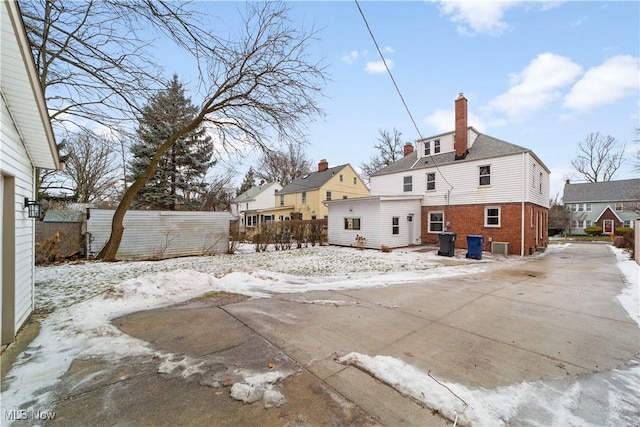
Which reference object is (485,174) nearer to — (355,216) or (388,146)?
(355,216)

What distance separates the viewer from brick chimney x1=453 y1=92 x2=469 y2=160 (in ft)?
50.4

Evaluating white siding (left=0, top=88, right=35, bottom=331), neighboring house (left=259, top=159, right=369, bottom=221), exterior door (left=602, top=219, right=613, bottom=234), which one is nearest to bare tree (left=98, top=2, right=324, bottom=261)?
white siding (left=0, top=88, right=35, bottom=331)

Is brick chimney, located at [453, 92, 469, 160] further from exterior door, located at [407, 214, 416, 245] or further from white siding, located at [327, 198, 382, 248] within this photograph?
white siding, located at [327, 198, 382, 248]

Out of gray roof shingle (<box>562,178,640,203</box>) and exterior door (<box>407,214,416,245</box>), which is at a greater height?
gray roof shingle (<box>562,178,640,203</box>)

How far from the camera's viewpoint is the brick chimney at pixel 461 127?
15.4 m

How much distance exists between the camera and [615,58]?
9094mm

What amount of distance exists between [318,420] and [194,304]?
393 centimetres

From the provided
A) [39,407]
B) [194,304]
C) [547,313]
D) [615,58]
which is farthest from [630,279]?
[39,407]

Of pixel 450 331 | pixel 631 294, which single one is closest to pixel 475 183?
pixel 631 294

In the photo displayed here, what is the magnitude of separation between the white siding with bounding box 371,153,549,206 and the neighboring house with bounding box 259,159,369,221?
35.4 ft

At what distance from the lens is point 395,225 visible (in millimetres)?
15531

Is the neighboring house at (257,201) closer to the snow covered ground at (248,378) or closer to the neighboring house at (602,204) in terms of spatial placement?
the snow covered ground at (248,378)

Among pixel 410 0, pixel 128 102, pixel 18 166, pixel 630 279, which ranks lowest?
pixel 630 279

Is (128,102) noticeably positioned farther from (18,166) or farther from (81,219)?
(81,219)
